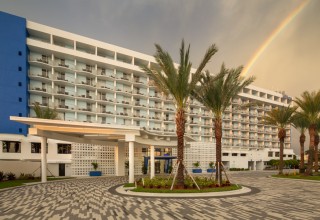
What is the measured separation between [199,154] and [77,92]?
32.0 metres

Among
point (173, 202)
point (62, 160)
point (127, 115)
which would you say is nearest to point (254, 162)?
Result: point (127, 115)

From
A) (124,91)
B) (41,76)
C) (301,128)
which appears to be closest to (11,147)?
(41,76)

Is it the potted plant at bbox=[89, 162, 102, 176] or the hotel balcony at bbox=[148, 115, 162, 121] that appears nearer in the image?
the potted plant at bbox=[89, 162, 102, 176]

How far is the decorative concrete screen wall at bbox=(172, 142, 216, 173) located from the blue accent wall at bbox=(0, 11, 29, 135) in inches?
1312

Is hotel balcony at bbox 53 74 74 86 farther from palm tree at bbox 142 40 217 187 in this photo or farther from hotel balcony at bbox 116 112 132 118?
palm tree at bbox 142 40 217 187

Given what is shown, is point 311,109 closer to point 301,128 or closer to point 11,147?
point 301,128

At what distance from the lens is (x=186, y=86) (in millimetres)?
23953

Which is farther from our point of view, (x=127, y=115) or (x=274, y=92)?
(x=274, y=92)

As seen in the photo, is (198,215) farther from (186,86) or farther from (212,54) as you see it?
(212,54)

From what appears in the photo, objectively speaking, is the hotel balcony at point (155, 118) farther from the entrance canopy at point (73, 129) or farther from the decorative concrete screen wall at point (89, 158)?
the entrance canopy at point (73, 129)

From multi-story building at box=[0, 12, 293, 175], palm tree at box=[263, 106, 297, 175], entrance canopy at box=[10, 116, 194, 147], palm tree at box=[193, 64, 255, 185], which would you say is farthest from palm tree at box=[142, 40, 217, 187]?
palm tree at box=[263, 106, 297, 175]

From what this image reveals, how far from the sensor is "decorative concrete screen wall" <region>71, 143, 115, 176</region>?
47.2 m

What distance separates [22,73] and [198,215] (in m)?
43.4

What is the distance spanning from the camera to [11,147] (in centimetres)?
4312
